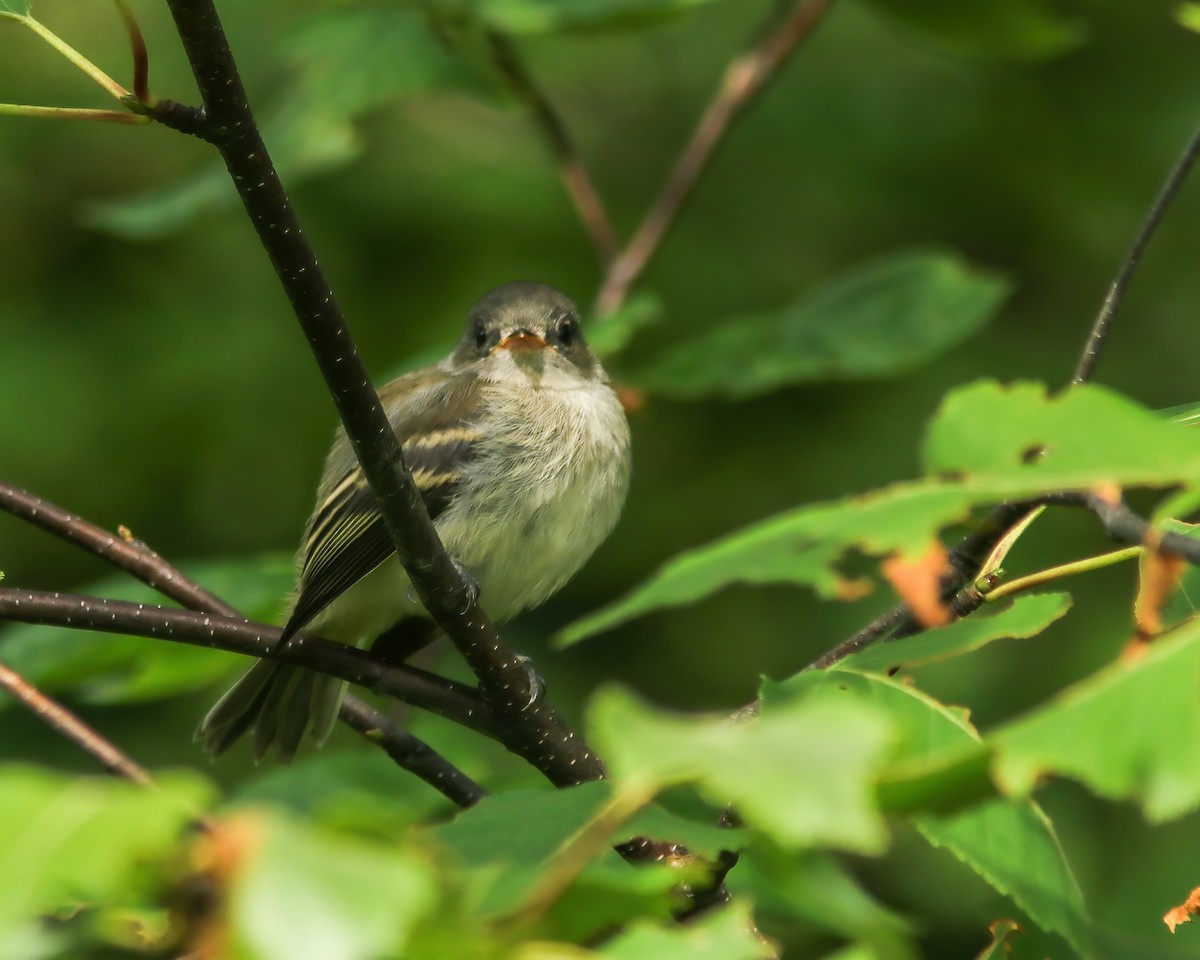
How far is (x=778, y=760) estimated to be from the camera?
961mm

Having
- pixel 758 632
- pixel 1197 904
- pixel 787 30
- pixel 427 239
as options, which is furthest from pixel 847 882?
pixel 427 239

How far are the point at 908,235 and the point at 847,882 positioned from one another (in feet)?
17.5

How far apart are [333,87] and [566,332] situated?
1.02m

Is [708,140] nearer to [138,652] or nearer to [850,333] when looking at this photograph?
[850,333]

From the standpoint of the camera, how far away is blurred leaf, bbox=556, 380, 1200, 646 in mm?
1163

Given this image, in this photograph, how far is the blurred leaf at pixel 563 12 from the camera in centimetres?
384

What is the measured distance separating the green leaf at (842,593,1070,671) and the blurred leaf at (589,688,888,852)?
72cm

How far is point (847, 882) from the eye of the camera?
4.00 feet

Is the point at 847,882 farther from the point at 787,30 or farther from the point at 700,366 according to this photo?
the point at 787,30

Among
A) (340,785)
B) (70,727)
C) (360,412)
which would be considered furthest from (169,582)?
(360,412)

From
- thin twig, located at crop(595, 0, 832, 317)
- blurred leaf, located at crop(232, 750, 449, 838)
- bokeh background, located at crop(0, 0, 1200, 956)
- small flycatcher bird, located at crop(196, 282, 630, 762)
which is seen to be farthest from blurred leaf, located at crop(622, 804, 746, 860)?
bokeh background, located at crop(0, 0, 1200, 956)

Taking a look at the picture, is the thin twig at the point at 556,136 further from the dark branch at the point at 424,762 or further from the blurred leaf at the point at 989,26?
the dark branch at the point at 424,762

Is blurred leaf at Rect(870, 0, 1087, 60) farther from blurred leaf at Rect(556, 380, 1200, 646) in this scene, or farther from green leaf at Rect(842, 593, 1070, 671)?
blurred leaf at Rect(556, 380, 1200, 646)

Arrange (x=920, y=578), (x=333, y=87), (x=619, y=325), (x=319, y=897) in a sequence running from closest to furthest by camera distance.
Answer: (x=319, y=897), (x=920, y=578), (x=619, y=325), (x=333, y=87)
